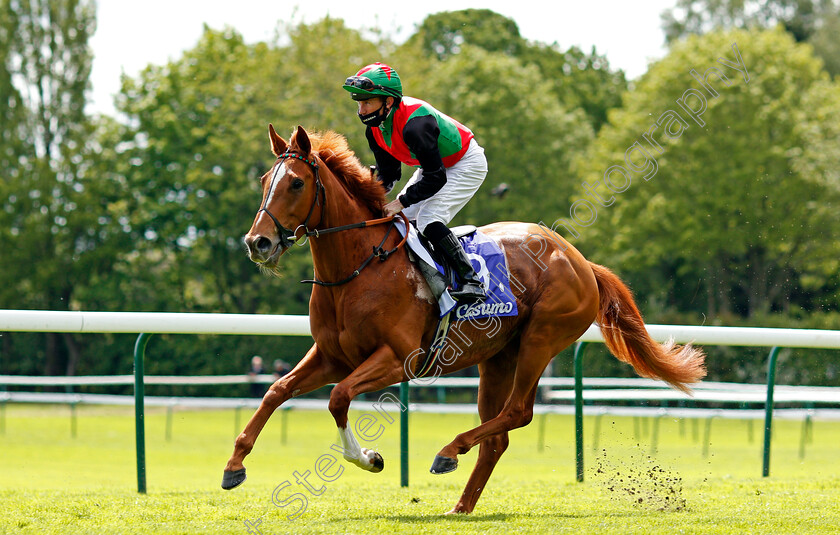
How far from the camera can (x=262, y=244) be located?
4289mm

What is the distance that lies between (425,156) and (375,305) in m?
0.81

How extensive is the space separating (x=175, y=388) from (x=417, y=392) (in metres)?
4.52

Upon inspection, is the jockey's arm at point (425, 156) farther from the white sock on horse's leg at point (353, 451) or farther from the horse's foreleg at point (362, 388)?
the white sock on horse's leg at point (353, 451)

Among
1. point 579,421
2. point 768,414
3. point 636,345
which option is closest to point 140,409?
point 579,421

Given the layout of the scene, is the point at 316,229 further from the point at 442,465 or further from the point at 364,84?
the point at 442,465

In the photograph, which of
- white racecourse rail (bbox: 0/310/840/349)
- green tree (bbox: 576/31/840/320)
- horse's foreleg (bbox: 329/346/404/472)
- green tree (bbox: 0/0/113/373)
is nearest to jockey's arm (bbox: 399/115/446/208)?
horse's foreleg (bbox: 329/346/404/472)

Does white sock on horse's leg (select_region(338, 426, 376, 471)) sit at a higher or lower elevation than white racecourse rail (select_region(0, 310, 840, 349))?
lower

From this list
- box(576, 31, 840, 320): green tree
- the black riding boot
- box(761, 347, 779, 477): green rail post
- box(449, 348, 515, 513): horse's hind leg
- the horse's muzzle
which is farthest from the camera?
box(576, 31, 840, 320): green tree

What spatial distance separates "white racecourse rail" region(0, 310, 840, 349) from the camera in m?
5.48

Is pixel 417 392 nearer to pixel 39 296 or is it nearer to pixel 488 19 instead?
pixel 39 296

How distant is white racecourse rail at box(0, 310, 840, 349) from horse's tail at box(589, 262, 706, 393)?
58 centimetres

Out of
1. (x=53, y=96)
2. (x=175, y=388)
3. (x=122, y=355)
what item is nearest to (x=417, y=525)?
(x=175, y=388)

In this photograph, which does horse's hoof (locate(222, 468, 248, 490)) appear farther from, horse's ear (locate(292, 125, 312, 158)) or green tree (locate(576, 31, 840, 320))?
green tree (locate(576, 31, 840, 320))

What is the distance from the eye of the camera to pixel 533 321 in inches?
212
